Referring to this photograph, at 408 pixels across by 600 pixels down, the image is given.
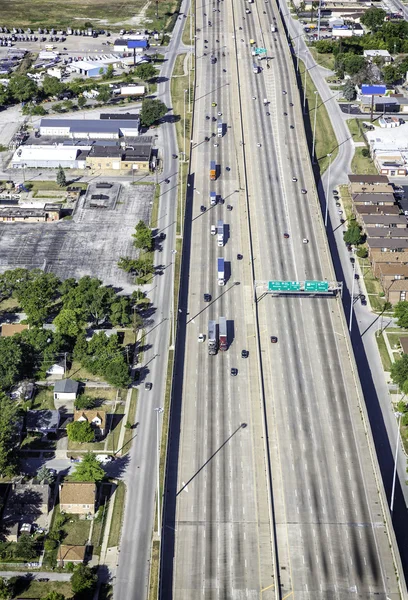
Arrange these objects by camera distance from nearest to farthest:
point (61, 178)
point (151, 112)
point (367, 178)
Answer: point (367, 178)
point (61, 178)
point (151, 112)

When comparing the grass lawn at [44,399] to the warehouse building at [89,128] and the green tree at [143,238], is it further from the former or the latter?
the warehouse building at [89,128]

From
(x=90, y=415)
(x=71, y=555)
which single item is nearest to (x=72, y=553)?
(x=71, y=555)

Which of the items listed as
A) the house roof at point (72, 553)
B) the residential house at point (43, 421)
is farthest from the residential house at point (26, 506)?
the residential house at point (43, 421)

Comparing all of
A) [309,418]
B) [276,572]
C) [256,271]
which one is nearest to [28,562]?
[276,572]

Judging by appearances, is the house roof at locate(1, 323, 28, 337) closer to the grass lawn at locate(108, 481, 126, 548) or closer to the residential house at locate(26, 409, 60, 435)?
the residential house at locate(26, 409, 60, 435)

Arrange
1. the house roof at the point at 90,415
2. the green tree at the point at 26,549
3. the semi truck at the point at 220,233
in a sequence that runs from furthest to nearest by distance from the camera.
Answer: the semi truck at the point at 220,233
the house roof at the point at 90,415
the green tree at the point at 26,549

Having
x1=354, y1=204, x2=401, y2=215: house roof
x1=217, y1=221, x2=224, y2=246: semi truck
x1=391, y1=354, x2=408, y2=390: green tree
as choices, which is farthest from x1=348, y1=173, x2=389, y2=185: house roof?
x1=391, y1=354, x2=408, y2=390: green tree

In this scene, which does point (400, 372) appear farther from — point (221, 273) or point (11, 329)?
point (11, 329)
